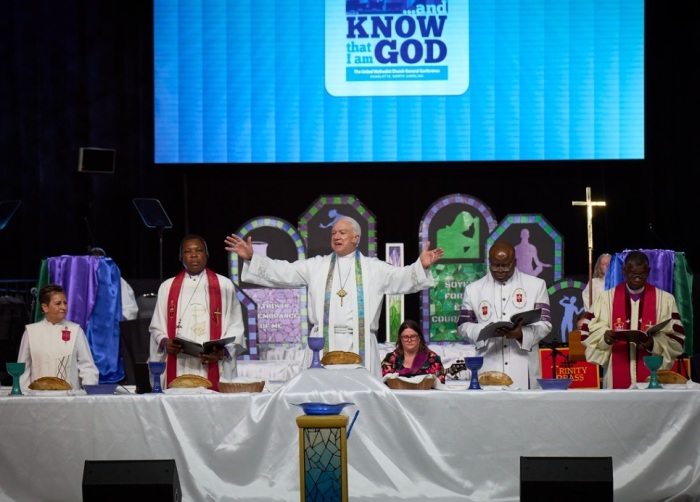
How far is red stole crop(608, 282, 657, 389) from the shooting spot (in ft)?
22.0

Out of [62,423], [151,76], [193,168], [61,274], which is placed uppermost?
[151,76]

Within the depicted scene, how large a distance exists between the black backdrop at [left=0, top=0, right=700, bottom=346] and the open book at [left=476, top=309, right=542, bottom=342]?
4.81m

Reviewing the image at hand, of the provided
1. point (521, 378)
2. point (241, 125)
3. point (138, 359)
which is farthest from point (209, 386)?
point (241, 125)

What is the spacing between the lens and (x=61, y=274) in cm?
930

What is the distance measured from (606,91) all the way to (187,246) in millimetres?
5443

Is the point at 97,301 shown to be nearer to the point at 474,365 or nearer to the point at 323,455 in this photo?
the point at 474,365

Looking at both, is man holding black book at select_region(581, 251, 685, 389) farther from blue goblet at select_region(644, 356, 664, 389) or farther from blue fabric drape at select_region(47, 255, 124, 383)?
blue fabric drape at select_region(47, 255, 124, 383)

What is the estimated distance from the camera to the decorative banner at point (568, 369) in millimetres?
8430

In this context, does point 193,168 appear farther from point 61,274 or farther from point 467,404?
point 467,404

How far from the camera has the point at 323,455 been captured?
4.80 metres

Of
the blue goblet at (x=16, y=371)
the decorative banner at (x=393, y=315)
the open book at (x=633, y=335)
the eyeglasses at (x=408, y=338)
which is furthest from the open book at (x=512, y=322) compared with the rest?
the decorative banner at (x=393, y=315)

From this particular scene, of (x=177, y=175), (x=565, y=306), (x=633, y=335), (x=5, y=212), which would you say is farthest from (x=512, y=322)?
(x=177, y=175)

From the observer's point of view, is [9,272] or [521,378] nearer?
[521,378]

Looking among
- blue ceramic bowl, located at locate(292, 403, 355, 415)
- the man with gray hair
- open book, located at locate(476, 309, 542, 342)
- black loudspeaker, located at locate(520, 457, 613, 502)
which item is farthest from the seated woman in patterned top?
black loudspeaker, located at locate(520, 457, 613, 502)
